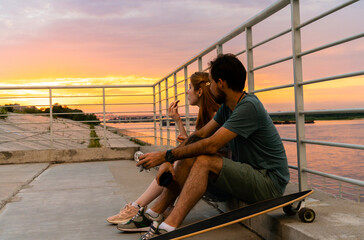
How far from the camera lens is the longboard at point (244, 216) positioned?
78.0 inches

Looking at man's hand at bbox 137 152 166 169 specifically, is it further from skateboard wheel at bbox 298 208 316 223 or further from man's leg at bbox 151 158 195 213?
skateboard wheel at bbox 298 208 316 223

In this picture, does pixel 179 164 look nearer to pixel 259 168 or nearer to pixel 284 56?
pixel 259 168

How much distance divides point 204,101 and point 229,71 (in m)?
0.70

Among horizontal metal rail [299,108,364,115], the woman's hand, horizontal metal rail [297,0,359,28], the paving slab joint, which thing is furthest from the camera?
the paving slab joint

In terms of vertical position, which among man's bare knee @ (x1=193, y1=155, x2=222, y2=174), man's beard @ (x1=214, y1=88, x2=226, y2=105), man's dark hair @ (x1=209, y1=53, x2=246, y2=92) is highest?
man's dark hair @ (x1=209, y1=53, x2=246, y2=92)

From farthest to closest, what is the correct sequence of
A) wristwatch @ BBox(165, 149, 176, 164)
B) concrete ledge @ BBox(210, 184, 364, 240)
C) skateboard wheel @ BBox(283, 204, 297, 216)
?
1. wristwatch @ BBox(165, 149, 176, 164)
2. skateboard wheel @ BBox(283, 204, 297, 216)
3. concrete ledge @ BBox(210, 184, 364, 240)

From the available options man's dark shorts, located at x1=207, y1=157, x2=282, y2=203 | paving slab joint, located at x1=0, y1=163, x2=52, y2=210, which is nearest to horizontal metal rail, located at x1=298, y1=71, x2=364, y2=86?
man's dark shorts, located at x1=207, y1=157, x2=282, y2=203

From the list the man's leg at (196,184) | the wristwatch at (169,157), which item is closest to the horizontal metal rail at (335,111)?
the man's leg at (196,184)

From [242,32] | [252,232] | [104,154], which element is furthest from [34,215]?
Result: [104,154]

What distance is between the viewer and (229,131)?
7.33 feet

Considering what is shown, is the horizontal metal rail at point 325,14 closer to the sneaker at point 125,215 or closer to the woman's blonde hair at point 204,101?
the woman's blonde hair at point 204,101

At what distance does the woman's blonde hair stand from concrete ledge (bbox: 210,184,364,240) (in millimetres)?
719

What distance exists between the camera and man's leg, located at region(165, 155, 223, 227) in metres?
2.22

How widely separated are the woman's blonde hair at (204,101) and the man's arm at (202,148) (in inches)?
28.9
